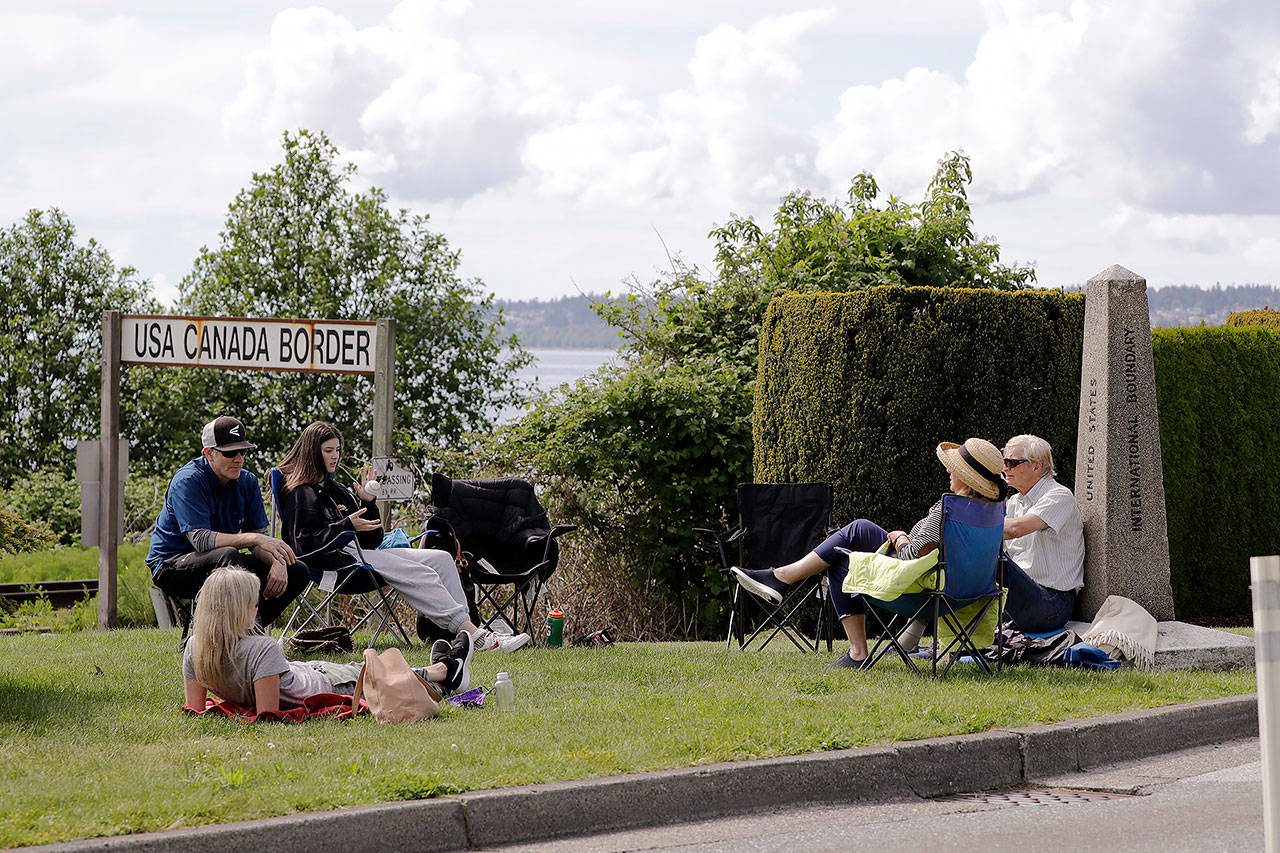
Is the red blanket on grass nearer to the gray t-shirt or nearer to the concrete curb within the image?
the gray t-shirt

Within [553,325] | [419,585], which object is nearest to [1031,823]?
Result: [419,585]

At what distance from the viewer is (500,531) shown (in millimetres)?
9008

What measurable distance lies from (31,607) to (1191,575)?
10.7 m

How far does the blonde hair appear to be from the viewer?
5703mm

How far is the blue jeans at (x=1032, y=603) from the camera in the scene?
24.8 ft

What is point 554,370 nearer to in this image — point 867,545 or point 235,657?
point 867,545

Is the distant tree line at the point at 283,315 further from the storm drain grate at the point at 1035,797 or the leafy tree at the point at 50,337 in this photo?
the storm drain grate at the point at 1035,797

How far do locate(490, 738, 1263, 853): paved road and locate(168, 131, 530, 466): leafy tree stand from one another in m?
21.5

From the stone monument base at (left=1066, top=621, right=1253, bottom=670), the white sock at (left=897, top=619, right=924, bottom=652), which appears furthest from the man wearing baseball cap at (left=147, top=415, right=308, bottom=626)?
the stone monument base at (left=1066, top=621, right=1253, bottom=670)

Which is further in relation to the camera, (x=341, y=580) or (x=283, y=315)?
(x=283, y=315)

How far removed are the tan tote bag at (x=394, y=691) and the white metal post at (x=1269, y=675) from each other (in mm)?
3518

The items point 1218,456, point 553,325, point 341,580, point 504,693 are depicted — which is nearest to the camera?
point 504,693

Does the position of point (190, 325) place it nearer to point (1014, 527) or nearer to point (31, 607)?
point (31, 607)

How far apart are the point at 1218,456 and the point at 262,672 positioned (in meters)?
8.52
